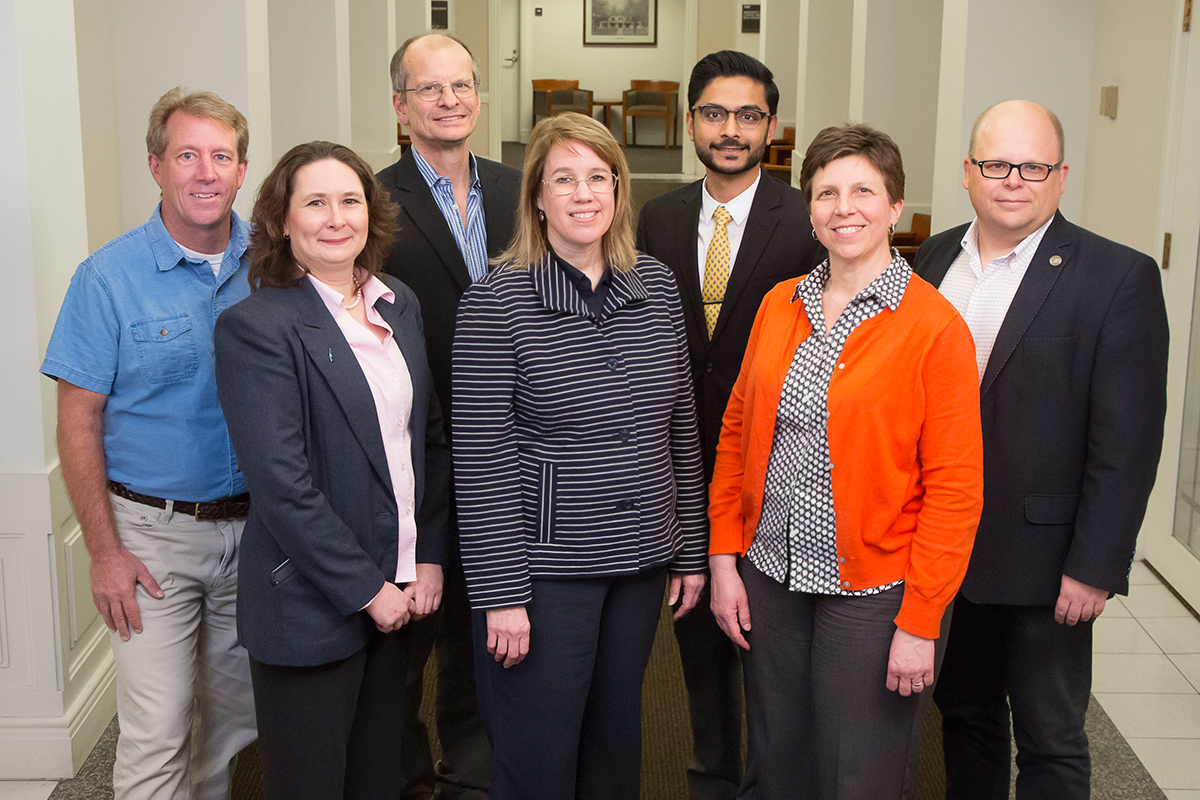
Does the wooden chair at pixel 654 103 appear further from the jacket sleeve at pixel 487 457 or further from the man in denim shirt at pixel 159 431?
the jacket sleeve at pixel 487 457

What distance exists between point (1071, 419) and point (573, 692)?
1145 mm

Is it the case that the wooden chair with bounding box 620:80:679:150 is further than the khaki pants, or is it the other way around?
the wooden chair with bounding box 620:80:679:150

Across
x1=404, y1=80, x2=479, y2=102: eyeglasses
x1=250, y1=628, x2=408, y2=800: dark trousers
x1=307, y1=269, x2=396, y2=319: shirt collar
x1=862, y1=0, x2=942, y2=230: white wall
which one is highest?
x1=862, y1=0, x2=942, y2=230: white wall

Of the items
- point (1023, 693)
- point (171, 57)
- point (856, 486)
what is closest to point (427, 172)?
point (856, 486)

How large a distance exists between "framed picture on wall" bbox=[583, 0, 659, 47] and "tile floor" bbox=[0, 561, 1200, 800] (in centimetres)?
1654

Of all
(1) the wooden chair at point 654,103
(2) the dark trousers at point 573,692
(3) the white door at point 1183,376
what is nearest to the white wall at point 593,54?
(1) the wooden chair at point 654,103

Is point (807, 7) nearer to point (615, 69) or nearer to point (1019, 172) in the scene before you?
point (1019, 172)

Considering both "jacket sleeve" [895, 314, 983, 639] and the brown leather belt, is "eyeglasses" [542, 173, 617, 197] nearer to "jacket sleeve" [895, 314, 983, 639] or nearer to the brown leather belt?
"jacket sleeve" [895, 314, 983, 639]

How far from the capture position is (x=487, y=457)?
6.97ft

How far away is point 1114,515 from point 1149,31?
279cm

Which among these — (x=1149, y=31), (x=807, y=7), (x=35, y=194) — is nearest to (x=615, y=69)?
(x=807, y=7)

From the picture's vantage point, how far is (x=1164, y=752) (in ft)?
10.8

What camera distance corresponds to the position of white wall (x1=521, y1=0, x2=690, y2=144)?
19.5 metres

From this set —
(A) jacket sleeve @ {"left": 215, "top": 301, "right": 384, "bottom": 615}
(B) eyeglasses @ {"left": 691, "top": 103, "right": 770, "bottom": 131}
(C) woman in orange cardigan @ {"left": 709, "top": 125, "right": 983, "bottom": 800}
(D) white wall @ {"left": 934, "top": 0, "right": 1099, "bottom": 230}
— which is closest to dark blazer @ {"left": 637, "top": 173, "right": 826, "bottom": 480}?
(B) eyeglasses @ {"left": 691, "top": 103, "right": 770, "bottom": 131}
